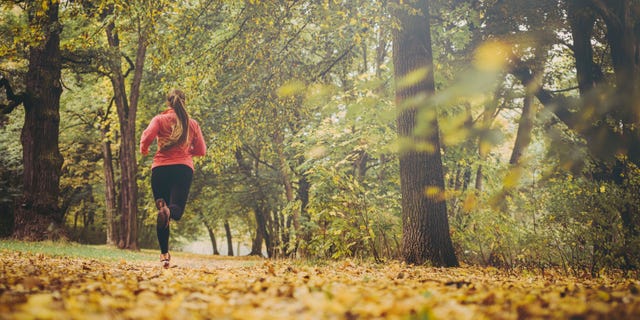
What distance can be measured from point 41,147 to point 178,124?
785cm

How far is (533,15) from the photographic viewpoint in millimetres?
8906

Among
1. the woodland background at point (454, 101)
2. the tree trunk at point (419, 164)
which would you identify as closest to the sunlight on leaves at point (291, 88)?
the woodland background at point (454, 101)

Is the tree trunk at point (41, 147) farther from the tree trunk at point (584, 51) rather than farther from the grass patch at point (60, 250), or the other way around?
the tree trunk at point (584, 51)

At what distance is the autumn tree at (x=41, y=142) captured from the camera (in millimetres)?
10742

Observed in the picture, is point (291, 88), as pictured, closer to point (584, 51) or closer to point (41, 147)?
point (584, 51)

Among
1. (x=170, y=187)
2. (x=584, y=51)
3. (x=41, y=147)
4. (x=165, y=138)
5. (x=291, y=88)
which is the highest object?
(x=584, y=51)

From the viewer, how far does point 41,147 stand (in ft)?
36.5

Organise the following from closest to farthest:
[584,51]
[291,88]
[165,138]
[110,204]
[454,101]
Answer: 1. [454,101]
2. [165,138]
3. [291,88]
4. [584,51]
5. [110,204]

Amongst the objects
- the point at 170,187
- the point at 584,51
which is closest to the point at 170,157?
the point at 170,187

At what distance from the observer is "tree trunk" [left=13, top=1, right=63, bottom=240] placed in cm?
1074

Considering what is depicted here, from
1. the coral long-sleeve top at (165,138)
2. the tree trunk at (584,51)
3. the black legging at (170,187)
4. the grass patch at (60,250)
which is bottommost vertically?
the grass patch at (60,250)

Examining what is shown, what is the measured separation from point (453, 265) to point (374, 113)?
532 centimetres

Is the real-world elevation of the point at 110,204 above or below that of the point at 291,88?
below

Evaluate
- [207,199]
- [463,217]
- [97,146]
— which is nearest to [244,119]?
[463,217]
